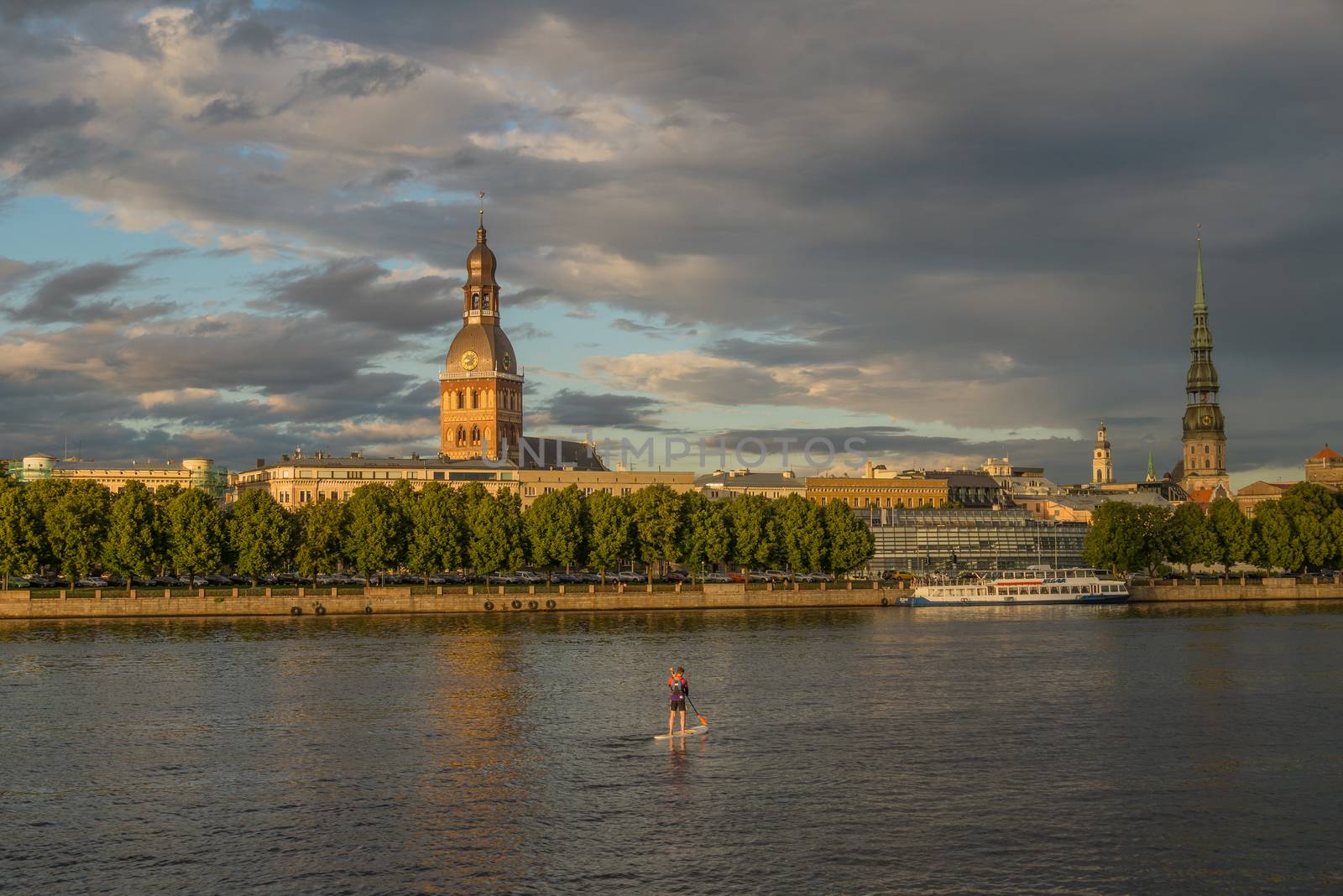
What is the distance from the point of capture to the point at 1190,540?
16038 centimetres

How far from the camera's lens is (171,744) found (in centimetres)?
5281

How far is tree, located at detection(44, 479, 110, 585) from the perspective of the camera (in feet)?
414

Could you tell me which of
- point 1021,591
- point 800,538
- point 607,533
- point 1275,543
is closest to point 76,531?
point 607,533

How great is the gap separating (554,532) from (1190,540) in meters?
72.7

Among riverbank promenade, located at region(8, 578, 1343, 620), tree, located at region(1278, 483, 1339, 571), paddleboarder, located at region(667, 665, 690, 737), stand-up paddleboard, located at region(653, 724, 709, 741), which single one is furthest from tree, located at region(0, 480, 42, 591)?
tree, located at region(1278, 483, 1339, 571)

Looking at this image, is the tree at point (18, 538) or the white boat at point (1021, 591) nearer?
the tree at point (18, 538)

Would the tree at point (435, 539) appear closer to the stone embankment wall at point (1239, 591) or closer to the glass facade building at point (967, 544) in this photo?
the glass facade building at point (967, 544)

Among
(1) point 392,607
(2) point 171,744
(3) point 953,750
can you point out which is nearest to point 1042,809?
(3) point 953,750

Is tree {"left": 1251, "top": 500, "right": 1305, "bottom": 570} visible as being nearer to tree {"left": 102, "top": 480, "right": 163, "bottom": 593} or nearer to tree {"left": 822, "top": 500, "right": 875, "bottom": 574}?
tree {"left": 822, "top": 500, "right": 875, "bottom": 574}

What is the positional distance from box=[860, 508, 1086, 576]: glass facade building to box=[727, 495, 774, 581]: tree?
38806 mm

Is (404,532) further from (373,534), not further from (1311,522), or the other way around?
(1311,522)

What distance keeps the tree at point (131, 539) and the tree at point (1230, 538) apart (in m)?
113

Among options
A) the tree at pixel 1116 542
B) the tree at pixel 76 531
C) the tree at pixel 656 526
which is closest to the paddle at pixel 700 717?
the tree at pixel 76 531

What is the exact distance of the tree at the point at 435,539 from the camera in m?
135
